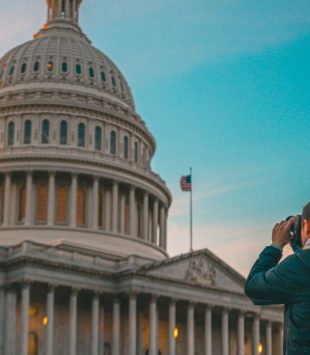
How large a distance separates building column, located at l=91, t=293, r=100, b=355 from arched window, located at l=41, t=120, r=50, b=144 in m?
25.5

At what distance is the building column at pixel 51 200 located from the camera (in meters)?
90.2

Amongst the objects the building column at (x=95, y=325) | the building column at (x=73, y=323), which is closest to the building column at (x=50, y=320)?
the building column at (x=73, y=323)

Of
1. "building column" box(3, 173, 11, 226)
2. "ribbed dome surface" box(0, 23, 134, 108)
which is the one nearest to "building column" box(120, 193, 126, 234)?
"building column" box(3, 173, 11, 226)

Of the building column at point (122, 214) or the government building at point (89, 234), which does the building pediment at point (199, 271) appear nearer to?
the government building at point (89, 234)

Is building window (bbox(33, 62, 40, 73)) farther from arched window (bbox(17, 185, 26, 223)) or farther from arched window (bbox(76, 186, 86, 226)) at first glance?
arched window (bbox(76, 186, 86, 226))

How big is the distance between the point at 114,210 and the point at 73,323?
2271 centimetres

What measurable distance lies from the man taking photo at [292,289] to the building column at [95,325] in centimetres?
7074

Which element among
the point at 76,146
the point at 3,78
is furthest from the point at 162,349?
the point at 3,78

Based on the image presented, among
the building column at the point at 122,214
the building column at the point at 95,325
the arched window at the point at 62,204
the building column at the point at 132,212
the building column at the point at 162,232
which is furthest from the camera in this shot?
the building column at the point at 162,232

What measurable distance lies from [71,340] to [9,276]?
800 centimetres

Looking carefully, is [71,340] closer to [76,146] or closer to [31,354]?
[31,354]

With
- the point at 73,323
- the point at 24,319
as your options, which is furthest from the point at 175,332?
the point at 24,319

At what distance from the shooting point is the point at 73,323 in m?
73.9

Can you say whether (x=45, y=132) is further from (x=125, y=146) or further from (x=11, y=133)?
(x=125, y=146)
